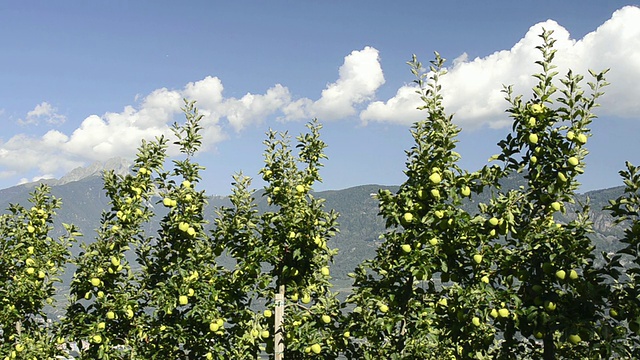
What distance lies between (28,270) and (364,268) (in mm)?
8083

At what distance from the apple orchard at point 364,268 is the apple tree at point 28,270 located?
0.05 metres

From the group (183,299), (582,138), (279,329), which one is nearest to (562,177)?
(582,138)

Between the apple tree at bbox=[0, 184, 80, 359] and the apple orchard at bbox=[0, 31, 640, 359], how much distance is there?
0.15 feet

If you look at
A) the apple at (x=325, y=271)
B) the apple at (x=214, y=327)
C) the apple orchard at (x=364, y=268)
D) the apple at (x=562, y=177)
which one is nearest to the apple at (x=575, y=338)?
the apple orchard at (x=364, y=268)

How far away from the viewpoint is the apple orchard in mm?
7433

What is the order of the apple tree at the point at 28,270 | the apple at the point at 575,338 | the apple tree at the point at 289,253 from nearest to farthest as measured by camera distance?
the apple at the point at 575,338 < the apple tree at the point at 289,253 < the apple tree at the point at 28,270

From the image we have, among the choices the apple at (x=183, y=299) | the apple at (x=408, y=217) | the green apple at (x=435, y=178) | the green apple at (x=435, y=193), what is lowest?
the apple at (x=183, y=299)

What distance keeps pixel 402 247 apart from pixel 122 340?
22.0 ft

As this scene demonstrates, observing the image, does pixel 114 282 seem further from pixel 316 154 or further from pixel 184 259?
pixel 316 154

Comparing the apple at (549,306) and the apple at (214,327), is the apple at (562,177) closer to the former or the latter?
the apple at (549,306)

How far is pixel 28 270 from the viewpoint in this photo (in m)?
11.9

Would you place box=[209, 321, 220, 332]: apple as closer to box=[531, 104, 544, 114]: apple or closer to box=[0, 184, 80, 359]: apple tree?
box=[0, 184, 80, 359]: apple tree

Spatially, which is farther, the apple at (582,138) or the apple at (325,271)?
the apple at (325,271)

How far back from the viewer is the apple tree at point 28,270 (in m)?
11.9
